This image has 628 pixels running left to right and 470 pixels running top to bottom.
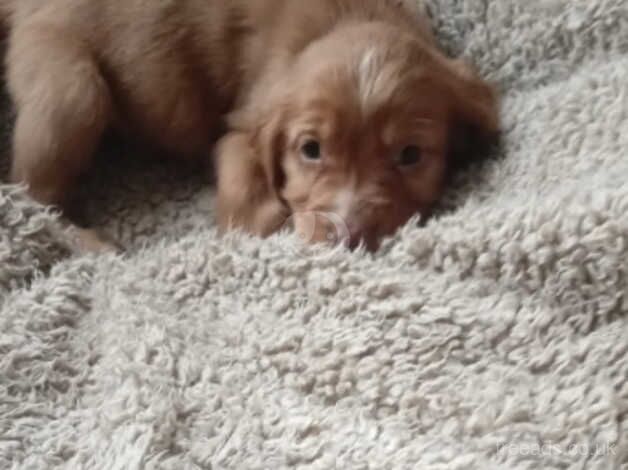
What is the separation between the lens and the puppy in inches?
67.6

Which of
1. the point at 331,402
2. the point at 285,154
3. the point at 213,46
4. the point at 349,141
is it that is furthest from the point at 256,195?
the point at 331,402

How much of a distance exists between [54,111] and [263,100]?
409mm

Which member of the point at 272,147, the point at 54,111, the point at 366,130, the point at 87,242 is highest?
→ the point at 366,130

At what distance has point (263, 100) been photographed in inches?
75.7

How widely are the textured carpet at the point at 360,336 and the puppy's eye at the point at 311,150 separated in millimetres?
218

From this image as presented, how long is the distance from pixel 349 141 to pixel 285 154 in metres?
0.16

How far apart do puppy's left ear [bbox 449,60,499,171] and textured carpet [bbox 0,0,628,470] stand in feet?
0.33

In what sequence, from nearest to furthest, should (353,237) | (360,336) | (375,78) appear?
1. (360,336)
2. (353,237)
3. (375,78)

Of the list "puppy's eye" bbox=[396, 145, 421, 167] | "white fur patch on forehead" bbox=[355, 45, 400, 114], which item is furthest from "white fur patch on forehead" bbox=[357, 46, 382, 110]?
"puppy's eye" bbox=[396, 145, 421, 167]

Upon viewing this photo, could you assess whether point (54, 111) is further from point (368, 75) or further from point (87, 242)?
point (368, 75)

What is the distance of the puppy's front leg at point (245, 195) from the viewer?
5.98 ft

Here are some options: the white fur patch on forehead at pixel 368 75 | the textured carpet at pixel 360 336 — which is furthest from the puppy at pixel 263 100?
the textured carpet at pixel 360 336

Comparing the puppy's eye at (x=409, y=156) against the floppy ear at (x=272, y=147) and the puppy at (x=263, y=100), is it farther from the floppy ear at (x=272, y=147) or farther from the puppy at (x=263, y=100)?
the floppy ear at (x=272, y=147)

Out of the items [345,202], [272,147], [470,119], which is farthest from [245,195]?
[470,119]
